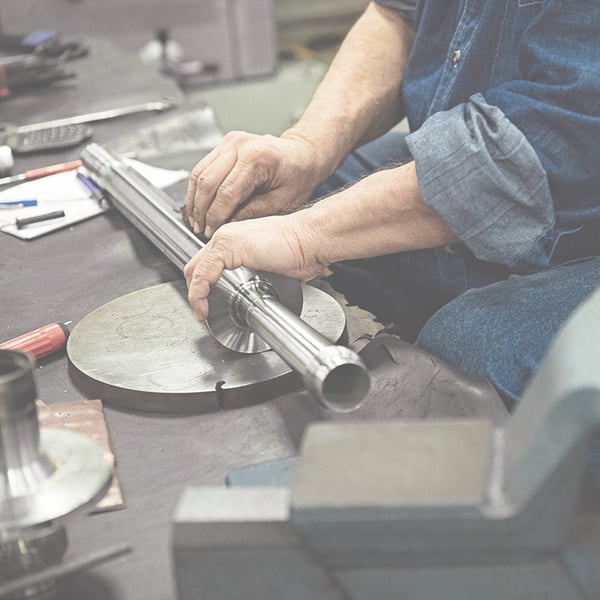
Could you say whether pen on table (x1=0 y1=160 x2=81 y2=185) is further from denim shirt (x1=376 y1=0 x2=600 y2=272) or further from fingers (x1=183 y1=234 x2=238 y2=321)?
denim shirt (x1=376 y1=0 x2=600 y2=272)

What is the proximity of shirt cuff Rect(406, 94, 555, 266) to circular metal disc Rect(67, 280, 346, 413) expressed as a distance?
0.64 feet

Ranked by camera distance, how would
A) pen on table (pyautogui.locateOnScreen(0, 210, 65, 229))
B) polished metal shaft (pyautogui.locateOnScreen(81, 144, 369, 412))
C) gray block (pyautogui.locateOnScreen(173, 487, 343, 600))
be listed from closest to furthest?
gray block (pyautogui.locateOnScreen(173, 487, 343, 600)) < polished metal shaft (pyautogui.locateOnScreen(81, 144, 369, 412)) < pen on table (pyautogui.locateOnScreen(0, 210, 65, 229))

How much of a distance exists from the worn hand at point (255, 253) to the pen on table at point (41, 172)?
636 mm

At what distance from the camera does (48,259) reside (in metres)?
1.43

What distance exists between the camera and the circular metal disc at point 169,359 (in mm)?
1037

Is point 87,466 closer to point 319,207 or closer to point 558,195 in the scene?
point 319,207

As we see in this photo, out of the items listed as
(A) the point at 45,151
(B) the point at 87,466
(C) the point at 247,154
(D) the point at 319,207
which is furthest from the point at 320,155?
(B) the point at 87,466

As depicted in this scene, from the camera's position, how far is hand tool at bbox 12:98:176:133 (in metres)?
1.95

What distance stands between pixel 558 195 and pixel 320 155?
457 millimetres

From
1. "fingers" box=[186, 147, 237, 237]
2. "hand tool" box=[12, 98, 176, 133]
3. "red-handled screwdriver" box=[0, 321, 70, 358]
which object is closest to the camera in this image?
"red-handled screwdriver" box=[0, 321, 70, 358]

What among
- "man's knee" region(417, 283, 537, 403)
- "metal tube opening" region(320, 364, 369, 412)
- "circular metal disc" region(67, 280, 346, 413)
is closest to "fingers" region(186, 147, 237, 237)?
"circular metal disc" region(67, 280, 346, 413)

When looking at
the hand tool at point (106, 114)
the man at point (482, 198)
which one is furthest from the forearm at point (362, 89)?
the hand tool at point (106, 114)

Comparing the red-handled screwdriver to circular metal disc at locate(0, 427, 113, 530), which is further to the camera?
the red-handled screwdriver

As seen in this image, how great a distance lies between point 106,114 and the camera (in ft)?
6.58
